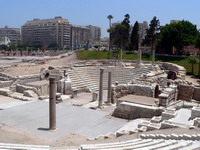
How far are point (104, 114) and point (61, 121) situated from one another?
363 centimetres

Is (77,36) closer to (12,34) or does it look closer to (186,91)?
(12,34)

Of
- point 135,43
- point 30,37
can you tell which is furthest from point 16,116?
point 30,37

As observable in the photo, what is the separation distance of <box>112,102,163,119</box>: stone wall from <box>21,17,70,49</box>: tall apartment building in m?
141

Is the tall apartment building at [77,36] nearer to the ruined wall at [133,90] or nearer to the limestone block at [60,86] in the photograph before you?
the limestone block at [60,86]

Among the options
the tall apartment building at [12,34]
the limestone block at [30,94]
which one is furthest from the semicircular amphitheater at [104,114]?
the tall apartment building at [12,34]

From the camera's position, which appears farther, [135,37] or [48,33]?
[48,33]

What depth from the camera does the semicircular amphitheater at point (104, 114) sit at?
983 cm

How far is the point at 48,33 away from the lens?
524 ft

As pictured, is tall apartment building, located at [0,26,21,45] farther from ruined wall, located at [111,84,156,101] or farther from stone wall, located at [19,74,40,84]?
ruined wall, located at [111,84,156,101]

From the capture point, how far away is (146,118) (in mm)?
15680

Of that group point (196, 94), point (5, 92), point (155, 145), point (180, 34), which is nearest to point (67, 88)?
point (5, 92)

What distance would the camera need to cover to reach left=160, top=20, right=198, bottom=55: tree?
48781 millimetres

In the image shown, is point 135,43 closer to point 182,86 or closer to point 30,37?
point 182,86

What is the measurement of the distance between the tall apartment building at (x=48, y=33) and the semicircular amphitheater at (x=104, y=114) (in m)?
129
